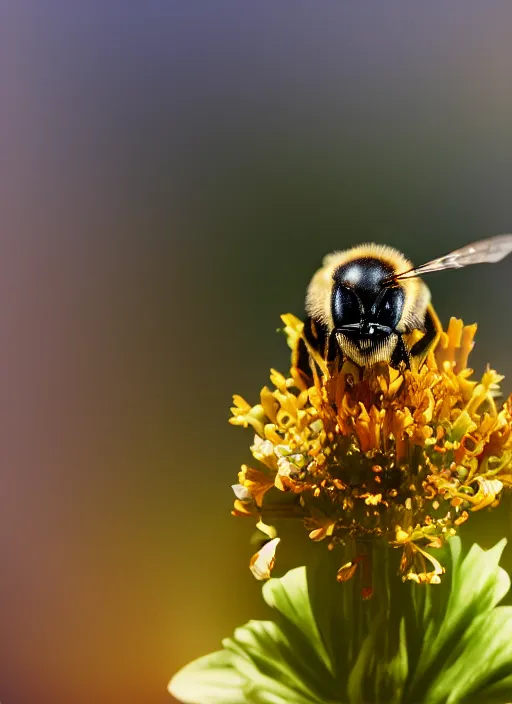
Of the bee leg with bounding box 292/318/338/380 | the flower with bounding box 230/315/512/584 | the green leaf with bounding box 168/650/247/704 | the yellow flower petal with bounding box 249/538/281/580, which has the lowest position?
the green leaf with bounding box 168/650/247/704

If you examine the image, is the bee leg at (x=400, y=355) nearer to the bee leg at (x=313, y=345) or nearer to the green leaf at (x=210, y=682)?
the bee leg at (x=313, y=345)

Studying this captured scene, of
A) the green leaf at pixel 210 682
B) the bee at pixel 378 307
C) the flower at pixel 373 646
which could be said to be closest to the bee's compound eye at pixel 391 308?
the bee at pixel 378 307

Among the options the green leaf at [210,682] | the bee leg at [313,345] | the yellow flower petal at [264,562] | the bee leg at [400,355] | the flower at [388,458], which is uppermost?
the bee leg at [313,345]

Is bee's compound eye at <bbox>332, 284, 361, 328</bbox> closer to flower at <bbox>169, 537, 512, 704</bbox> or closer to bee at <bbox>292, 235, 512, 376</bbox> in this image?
bee at <bbox>292, 235, 512, 376</bbox>

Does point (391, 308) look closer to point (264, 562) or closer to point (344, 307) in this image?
point (344, 307)

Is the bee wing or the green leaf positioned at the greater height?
the bee wing

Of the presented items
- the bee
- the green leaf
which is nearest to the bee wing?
the bee

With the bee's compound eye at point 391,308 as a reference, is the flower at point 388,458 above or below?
below
